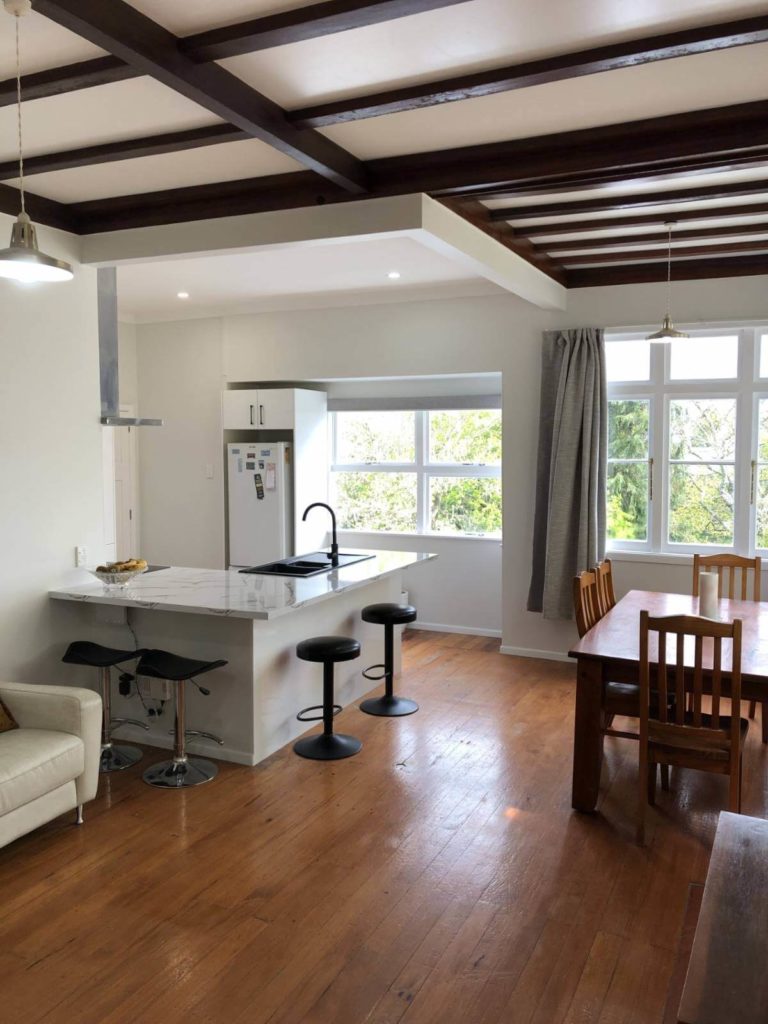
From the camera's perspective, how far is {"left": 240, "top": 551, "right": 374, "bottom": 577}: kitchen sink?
479cm

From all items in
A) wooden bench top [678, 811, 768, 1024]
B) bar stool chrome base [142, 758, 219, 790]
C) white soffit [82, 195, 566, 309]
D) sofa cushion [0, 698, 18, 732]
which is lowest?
bar stool chrome base [142, 758, 219, 790]

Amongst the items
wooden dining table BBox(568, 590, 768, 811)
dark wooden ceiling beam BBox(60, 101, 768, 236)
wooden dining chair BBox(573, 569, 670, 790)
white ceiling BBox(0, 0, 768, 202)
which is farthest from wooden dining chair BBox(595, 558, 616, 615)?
white ceiling BBox(0, 0, 768, 202)

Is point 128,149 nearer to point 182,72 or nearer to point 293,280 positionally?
point 182,72

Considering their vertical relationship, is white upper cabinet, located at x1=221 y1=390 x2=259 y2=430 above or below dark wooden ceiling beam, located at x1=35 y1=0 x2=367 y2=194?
below

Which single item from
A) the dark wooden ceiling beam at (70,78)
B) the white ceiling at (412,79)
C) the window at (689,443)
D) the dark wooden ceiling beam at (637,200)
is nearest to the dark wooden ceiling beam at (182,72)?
the white ceiling at (412,79)

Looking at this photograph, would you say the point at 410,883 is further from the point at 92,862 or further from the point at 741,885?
the point at 741,885

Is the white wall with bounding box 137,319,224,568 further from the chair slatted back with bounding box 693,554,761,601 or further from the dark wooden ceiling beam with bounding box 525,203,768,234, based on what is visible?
the chair slatted back with bounding box 693,554,761,601

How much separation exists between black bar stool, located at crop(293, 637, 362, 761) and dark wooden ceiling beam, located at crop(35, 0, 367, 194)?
2.19m

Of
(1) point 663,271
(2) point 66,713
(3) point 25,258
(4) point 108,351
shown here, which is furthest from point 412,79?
(1) point 663,271

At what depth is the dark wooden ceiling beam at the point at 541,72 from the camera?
7.73ft

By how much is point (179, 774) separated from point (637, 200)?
11.4ft

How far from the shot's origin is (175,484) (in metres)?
7.45

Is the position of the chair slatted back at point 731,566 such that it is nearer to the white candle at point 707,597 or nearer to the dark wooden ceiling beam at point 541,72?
the white candle at point 707,597

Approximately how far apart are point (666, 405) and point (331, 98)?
3726mm
